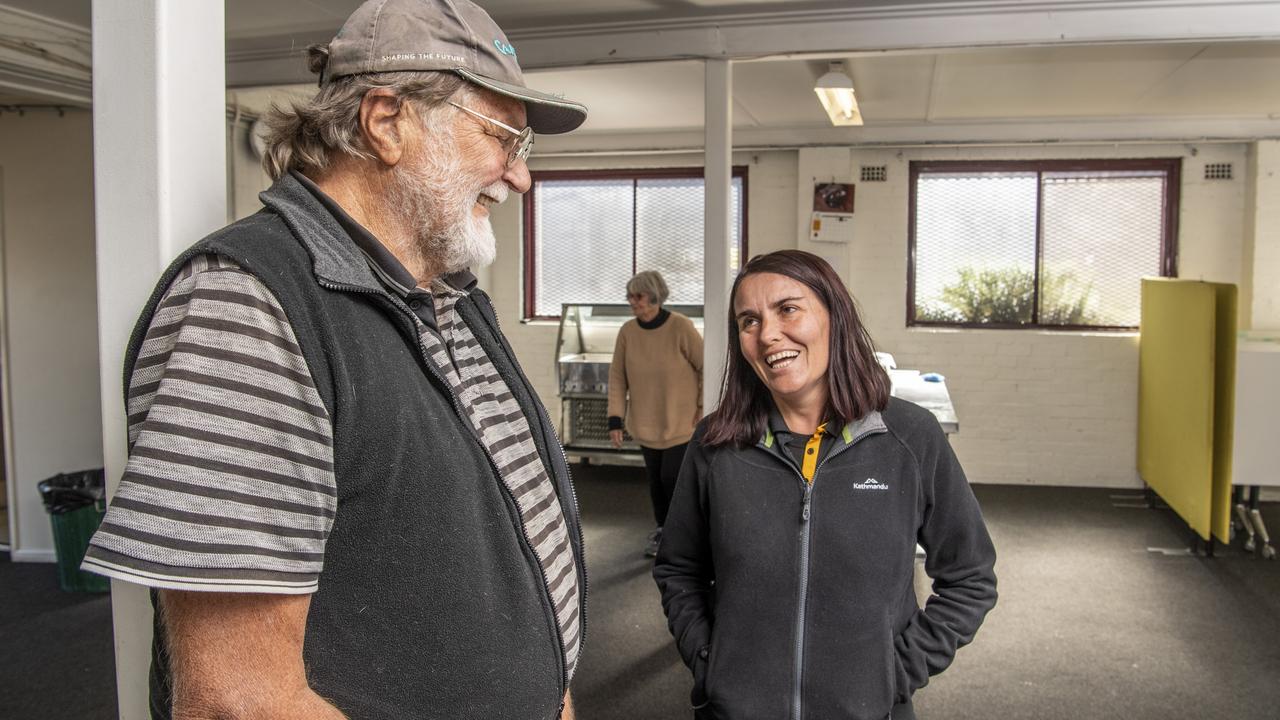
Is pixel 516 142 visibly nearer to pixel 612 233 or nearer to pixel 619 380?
pixel 619 380

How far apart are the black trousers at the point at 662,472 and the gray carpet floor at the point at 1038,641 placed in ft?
1.46

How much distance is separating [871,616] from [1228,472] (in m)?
4.50

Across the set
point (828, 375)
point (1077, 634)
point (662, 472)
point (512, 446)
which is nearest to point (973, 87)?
point (662, 472)

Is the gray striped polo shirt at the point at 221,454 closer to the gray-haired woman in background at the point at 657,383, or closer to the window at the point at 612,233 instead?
the gray-haired woman in background at the point at 657,383

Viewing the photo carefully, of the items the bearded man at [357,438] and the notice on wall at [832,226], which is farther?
the notice on wall at [832,226]

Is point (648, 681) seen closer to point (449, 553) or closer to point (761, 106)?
point (449, 553)

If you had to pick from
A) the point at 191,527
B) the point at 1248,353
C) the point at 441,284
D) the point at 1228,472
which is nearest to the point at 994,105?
the point at 1248,353

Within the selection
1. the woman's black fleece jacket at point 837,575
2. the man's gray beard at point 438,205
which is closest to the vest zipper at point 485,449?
the man's gray beard at point 438,205

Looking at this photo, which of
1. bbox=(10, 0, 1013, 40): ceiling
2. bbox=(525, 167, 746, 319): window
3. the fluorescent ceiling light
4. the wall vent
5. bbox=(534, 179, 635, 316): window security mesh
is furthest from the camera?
bbox=(534, 179, 635, 316): window security mesh

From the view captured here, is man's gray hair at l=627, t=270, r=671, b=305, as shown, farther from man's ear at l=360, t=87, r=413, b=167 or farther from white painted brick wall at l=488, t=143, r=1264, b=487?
man's ear at l=360, t=87, r=413, b=167

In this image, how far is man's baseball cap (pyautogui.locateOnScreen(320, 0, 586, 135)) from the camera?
1002 mm

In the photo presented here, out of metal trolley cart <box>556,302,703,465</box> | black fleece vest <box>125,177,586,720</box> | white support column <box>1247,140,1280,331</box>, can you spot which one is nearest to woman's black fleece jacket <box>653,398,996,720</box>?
black fleece vest <box>125,177,586,720</box>

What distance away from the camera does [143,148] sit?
1.00 m

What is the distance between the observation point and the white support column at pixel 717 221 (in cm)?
385
